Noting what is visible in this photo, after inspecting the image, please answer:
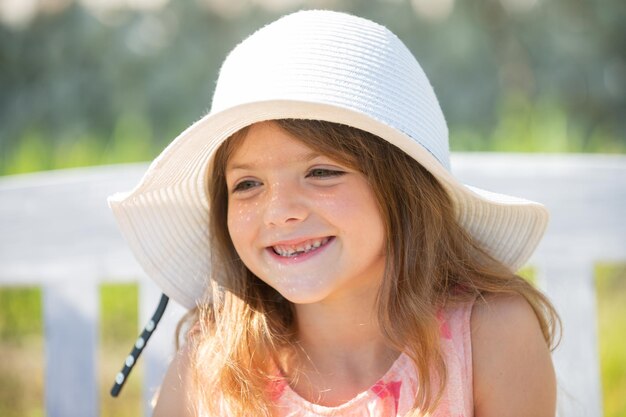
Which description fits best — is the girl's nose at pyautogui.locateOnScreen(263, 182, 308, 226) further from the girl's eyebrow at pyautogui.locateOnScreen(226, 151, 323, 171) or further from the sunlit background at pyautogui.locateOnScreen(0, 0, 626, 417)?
the sunlit background at pyautogui.locateOnScreen(0, 0, 626, 417)

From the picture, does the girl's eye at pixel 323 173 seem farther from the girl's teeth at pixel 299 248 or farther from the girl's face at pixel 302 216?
the girl's teeth at pixel 299 248

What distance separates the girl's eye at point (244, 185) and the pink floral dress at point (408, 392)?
433 mm

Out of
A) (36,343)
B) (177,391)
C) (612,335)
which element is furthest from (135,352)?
(612,335)

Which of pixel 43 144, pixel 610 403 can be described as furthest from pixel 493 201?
pixel 43 144

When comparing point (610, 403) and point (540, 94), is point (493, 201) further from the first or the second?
point (540, 94)

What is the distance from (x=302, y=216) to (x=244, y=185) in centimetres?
17

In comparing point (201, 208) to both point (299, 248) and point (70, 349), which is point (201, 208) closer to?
point (299, 248)

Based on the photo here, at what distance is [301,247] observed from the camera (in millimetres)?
1643

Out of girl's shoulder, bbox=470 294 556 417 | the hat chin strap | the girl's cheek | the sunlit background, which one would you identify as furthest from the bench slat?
the sunlit background

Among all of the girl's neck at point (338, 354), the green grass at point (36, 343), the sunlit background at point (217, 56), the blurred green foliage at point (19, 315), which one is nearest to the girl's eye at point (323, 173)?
the girl's neck at point (338, 354)

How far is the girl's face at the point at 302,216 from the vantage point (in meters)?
1.61

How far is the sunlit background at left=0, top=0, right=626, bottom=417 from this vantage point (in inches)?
190

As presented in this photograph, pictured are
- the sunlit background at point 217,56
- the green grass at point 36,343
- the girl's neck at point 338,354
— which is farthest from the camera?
the sunlit background at point 217,56

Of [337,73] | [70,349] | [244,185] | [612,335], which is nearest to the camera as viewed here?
[337,73]
